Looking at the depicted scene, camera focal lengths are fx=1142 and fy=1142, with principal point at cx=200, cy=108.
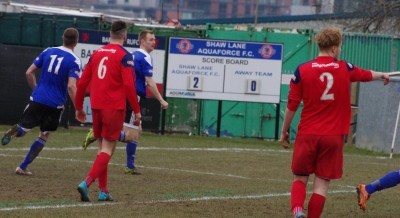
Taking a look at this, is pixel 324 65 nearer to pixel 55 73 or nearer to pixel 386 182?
pixel 386 182

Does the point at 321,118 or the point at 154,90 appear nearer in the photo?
the point at 321,118

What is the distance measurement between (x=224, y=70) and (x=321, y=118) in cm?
1551

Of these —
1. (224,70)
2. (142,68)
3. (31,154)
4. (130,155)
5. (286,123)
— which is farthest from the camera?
(224,70)

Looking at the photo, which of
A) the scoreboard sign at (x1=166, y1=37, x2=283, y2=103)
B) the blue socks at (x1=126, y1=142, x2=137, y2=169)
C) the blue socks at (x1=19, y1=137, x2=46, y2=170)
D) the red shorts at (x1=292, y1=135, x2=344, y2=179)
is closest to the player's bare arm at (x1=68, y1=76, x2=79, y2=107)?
the blue socks at (x1=19, y1=137, x2=46, y2=170)

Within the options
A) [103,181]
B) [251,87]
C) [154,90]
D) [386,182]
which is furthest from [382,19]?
[103,181]

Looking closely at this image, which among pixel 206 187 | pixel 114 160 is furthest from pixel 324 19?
pixel 206 187

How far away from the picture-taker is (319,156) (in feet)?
34.9

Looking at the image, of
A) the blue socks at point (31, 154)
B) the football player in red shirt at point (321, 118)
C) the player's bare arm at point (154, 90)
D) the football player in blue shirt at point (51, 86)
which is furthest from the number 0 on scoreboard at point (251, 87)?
the football player in red shirt at point (321, 118)

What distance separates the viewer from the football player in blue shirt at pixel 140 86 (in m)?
15.1

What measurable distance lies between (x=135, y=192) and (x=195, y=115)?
1511cm

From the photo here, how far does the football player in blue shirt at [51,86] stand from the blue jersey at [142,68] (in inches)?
39.6

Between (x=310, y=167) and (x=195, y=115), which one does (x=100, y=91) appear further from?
(x=195, y=115)

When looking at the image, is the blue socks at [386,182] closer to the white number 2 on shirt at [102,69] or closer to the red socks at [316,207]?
the red socks at [316,207]

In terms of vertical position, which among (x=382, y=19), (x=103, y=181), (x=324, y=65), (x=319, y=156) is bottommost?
(x=103, y=181)
